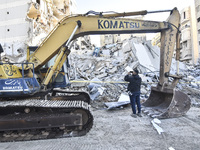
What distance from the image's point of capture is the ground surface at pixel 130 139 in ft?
9.80

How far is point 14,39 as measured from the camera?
1894cm

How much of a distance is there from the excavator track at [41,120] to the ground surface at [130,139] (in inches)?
8.3

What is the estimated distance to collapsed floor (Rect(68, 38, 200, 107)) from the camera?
27.6 feet

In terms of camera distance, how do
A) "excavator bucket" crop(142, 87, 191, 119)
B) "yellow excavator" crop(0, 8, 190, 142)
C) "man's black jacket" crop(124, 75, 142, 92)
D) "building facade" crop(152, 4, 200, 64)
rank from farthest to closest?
"building facade" crop(152, 4, 200, 64), "man's black jacket" crop(124, 75, 142, 92), "excavator bucket" crop(142, 87, 191, 119), "yellow excavator" crop(0, 8, 190, 142)

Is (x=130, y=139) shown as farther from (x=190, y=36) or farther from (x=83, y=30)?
(x=190, y=36)

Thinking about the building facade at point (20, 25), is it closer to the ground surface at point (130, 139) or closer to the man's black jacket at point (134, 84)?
the man's black jacket at point (134, 84)

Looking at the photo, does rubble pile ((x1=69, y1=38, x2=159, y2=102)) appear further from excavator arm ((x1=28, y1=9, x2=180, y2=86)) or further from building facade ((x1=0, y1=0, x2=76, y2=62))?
building facade ((x1=0, y1=0, x2=76, y2=62))

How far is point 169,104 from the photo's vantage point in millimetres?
5230

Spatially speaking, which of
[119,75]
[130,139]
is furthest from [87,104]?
[119,75]

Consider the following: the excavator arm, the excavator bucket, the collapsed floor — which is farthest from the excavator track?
the collapsed floor

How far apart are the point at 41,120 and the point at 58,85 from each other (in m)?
1.70

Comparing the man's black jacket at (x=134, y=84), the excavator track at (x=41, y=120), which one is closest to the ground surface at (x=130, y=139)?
the excavator track at (x=41, y=120)

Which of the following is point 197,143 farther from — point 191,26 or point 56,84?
point 191,26

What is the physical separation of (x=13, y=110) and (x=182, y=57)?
40.1 metres
